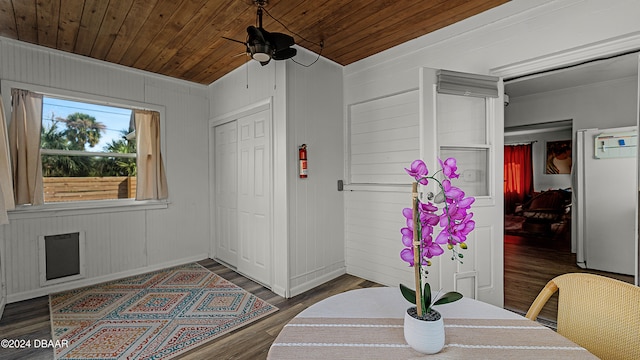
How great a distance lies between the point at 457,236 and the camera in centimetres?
89

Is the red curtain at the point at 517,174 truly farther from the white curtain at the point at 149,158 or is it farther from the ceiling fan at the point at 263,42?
the white curtain at the point at 149,158

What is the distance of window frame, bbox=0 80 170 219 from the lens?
10.1 feet

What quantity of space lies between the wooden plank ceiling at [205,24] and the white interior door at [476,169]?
67 cm

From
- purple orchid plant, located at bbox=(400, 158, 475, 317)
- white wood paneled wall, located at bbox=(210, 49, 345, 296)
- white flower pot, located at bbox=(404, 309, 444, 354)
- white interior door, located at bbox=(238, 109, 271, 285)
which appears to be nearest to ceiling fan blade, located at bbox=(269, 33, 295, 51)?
white wood paneled wall, located at bbox=(210, 49, 345, 296)

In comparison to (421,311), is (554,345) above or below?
below

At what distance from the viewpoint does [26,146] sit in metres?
3.08

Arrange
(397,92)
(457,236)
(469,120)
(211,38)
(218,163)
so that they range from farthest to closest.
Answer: (218,163), (397,92), (211,38), (469,120), (457,236)

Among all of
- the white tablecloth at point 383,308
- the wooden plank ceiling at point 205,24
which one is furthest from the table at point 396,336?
the wooden plank ceiling at point 205,24

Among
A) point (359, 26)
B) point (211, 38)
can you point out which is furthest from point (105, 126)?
point (359, 26)

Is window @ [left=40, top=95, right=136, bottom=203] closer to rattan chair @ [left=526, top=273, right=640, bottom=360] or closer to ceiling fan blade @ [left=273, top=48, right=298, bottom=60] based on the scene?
ceiling fan blade @ [left=273, top=48, right=298, bottom=60]

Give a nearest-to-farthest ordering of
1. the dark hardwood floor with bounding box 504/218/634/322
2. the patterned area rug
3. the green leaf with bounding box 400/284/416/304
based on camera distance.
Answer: the green leaf with bounding box 400/284/416/304 → the patterned area rug → the dark hardwood floor with bounding box 504/218/634/322

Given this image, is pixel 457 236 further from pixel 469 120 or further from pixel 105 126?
pixel 105 126

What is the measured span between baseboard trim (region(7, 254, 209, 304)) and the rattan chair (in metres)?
4.22

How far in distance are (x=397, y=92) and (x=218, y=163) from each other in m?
2.76
